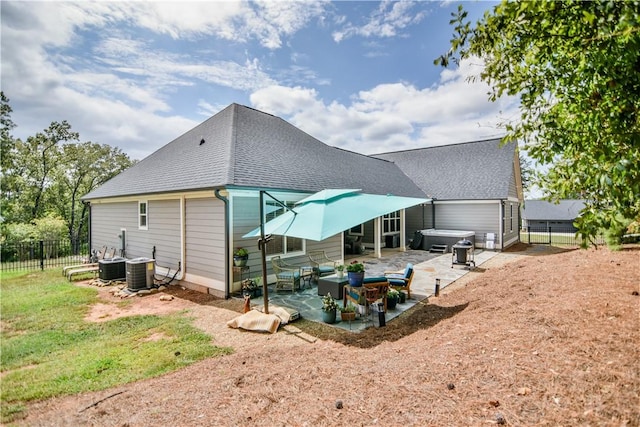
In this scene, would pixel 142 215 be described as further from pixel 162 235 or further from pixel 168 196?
pixel 168 196

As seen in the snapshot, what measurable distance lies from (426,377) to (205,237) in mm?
7419

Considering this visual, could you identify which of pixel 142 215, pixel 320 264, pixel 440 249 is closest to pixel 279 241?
pixel 320 264

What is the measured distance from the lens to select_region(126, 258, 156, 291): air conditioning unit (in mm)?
9242

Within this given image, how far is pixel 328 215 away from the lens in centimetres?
701

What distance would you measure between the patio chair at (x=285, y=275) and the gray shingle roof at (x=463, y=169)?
1337cm

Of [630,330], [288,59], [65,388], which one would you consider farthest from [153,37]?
[630,330]

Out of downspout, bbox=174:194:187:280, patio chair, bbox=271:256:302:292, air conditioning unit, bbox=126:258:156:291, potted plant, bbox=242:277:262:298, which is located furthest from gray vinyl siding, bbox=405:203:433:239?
air conditioning unit, bbox=126:258:156:291

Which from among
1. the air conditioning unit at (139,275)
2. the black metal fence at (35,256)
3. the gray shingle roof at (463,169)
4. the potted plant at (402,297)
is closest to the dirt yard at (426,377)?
the potted plant at (402,297)

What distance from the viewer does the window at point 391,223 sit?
57.4 ft

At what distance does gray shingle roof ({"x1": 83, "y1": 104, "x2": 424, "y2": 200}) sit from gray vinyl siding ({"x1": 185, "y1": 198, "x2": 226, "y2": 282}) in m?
0.64

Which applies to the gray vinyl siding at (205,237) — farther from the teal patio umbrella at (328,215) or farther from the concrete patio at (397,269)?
the concrete patio at (397,269)

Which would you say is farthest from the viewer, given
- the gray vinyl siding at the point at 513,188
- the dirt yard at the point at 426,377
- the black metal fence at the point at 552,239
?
the black metal fence at the point at 552,239

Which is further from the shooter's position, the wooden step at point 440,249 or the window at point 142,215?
the wooden step at point 440,249

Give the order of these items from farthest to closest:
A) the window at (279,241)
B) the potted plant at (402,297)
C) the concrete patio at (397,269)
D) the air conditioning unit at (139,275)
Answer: the window at (279,241), the air conditioning unit at (139,275), the potted plant at (402,297), the concrete patio at (397,269)
